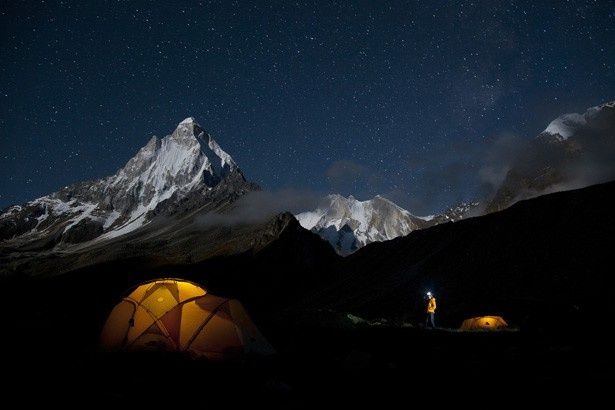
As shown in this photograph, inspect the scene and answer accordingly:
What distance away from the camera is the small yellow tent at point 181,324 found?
970cm

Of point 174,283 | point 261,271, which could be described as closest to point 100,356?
point 174,283

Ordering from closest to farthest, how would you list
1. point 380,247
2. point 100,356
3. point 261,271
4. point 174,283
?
point 100,356 → point 174,283 → point 380,247 → point 261,271

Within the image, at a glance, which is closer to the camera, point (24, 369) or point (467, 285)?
point (24, 369)

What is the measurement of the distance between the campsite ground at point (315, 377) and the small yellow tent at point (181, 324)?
0.60 meters

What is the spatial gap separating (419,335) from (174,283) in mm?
8742

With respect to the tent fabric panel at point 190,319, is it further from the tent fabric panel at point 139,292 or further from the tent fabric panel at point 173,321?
the tent fabric panel at point 139,292

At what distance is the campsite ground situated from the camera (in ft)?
18.5

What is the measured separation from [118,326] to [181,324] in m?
1.85

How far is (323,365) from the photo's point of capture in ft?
26.8

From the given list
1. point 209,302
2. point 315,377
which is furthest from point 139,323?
point 315,377

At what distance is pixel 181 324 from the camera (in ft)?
32.8

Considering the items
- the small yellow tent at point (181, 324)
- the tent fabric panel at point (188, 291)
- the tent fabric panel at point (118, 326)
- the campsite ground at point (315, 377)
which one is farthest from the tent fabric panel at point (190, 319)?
the tent fabric panel at point (118, 326)

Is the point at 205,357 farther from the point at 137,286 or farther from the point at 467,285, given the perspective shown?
the point at 467,285

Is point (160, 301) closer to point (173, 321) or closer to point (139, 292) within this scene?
point (173, 321)
